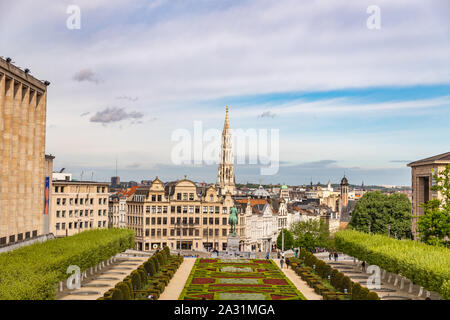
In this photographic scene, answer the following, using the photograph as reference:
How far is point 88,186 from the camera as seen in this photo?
13825 cm

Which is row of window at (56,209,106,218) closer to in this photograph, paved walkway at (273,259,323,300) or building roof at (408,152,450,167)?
paved walkway at (273,259,323,300)

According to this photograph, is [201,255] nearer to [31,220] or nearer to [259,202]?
[31,220]

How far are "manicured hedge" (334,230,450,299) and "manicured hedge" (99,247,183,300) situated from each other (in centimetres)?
2518

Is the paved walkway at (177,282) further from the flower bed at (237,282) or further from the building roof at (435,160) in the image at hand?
the building roof at (435,160)

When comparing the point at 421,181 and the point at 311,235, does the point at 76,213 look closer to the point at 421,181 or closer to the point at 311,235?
the point at 311,235

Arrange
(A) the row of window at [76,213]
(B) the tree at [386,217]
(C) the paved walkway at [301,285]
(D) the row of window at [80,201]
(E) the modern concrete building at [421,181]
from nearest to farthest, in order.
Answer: (C) the paved walkway at [301,285] → (E) the modern concrete building at [421,181] → (B) the tree at [386,217] → (A) the row of window at [76,213] → (D) the row of window at [80,201]

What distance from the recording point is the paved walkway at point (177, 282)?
5975 cm

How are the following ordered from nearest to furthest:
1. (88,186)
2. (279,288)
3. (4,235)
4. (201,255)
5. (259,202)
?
1. (279,288)
2. (4,235)
3. (201,255)
4. (88,186)
5. (259,202)

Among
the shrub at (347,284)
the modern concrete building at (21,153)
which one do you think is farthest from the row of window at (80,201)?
the shrub at (347,284)

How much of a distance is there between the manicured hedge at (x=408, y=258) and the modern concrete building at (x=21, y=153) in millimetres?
45985

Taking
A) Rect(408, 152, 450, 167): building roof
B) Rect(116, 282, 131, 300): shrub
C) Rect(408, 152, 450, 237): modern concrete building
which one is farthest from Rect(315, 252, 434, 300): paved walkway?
Rect(116, 282, 131, 300): shrub

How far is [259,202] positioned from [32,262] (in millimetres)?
123519

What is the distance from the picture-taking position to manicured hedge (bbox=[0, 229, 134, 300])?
40.7 metres
